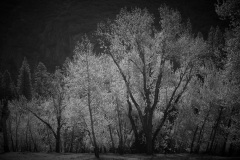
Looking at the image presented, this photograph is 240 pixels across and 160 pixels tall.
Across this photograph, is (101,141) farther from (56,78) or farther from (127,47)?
(127,47)

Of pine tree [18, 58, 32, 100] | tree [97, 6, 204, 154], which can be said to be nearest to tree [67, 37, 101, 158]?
tree [97, 6, 204, 154]

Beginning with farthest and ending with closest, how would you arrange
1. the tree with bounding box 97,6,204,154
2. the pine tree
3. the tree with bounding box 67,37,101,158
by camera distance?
1. the pine tree
2. the tree with bounding box 67,37,101,158
3. the tree with bounding box 97,6,204,154

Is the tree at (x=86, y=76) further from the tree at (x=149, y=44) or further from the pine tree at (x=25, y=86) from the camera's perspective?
the pine tree at (x=25, y=86)

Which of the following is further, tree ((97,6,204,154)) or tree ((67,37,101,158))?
tree ((67,37,101,158))

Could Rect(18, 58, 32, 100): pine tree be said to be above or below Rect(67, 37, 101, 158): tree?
above

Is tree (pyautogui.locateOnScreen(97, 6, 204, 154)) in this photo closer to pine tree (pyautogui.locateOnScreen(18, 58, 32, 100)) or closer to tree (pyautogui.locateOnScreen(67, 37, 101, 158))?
tree (pyautogui.locateOnScreen(67, 37, 101, 158))

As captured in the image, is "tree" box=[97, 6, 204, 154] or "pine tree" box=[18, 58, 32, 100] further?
"pine tree" box=[18, 58, 32, 100]

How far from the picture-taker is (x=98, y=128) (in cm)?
3684

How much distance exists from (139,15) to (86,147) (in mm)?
39640

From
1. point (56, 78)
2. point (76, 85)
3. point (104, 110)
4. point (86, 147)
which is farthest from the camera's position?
point (86, 147)

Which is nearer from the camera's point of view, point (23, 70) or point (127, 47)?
point (127, 47)

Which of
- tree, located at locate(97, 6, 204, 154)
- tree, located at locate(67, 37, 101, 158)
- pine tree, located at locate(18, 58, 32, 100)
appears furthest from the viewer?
pine tree, located at locate(18, 58, 32, 100)

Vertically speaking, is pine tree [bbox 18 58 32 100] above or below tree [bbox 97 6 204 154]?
above

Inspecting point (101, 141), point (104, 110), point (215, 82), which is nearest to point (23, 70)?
point (101, 141)
